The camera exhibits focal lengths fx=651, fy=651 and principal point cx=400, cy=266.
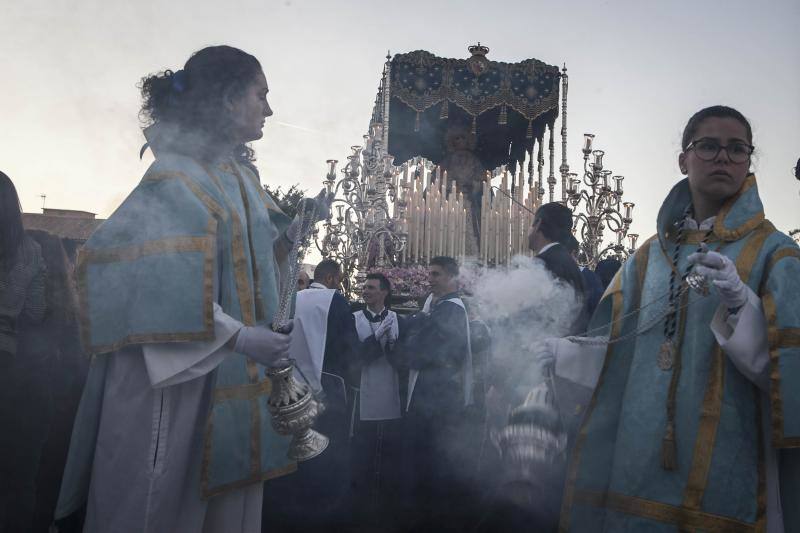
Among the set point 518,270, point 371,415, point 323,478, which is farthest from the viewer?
point 371,415

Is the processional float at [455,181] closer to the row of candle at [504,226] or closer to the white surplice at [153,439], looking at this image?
the row of candle at [504,226]

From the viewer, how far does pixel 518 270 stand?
3.42 m

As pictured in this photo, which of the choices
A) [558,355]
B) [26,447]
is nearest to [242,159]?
[558,355]

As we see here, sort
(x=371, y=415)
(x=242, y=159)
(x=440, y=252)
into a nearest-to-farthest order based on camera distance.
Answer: (x=242, y=159)
(x=371, y=415)
(x=440, y=252)

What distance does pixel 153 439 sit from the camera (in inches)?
79.0

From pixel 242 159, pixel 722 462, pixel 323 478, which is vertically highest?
pixel 242 159

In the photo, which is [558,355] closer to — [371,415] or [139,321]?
[139,321]

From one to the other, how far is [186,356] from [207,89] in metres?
0.96

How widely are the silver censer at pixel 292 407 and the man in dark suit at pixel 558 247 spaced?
181cm

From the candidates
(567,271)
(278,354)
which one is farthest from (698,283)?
(567,271)

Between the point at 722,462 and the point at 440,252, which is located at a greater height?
the point at 440,252

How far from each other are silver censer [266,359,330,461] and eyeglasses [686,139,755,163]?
1.52 m

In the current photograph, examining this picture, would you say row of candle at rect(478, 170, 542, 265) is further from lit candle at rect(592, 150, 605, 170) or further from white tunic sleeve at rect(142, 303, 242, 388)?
white tunic sleeve at rect(142, 303, 242, 388)

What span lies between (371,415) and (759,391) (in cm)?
417
